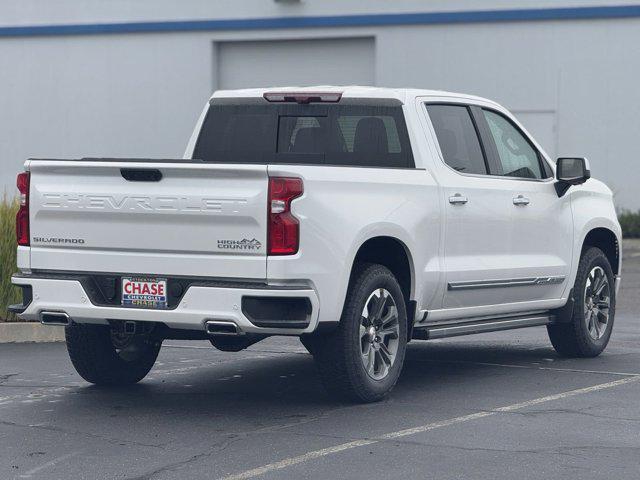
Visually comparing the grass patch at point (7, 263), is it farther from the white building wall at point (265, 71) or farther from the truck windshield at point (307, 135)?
the white building wall at point (265, 71)

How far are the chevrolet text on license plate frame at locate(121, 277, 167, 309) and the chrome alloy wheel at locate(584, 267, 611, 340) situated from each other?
13.5 feet

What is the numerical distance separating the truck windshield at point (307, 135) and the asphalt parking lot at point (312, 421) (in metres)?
1.54

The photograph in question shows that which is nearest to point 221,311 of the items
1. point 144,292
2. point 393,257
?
point 144,292

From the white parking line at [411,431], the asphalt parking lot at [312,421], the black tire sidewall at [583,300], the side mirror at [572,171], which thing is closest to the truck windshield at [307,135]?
the asphalt parking lot at [312,421]

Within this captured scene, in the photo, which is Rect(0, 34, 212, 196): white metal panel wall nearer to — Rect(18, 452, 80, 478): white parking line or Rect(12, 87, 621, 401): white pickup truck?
Rect(12, 87, 621, 401): white pickup truck

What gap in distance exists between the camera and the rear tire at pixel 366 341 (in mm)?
8258

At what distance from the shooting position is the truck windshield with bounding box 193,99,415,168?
30.8ft

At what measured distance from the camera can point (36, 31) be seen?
3341 centimetres

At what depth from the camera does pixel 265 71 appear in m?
31.5

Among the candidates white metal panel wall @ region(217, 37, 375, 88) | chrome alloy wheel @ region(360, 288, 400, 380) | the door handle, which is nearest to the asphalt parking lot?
chrome alloy wheel @ region(360, 288, 400, 380)

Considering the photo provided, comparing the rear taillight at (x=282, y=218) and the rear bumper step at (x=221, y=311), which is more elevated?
the rear taillight at (x=282, y=218)

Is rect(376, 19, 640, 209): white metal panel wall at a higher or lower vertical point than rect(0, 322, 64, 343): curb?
higher

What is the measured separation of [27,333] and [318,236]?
5.16 meters

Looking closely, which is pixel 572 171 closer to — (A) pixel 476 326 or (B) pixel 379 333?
(A) pixel 476 326
